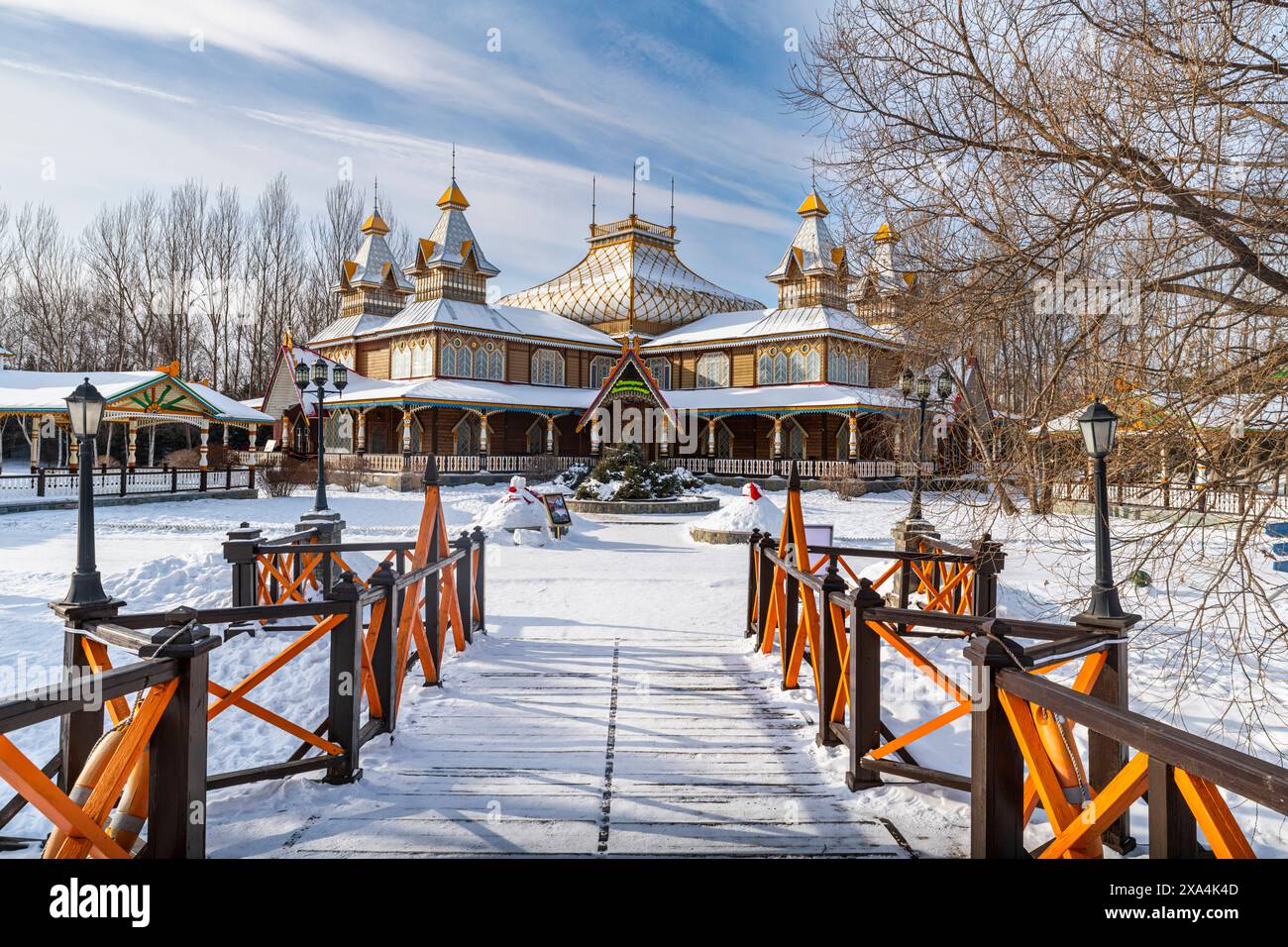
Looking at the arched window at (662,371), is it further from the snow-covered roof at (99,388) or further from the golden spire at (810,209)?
the snow-covered roof at (99,388)

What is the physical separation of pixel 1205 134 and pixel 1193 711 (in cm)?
476

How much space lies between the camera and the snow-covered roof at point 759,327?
3447 centimetres

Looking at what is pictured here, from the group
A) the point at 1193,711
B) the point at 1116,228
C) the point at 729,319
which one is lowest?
the point at 1193,711

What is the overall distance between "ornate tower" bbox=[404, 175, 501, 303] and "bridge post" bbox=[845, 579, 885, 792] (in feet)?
116

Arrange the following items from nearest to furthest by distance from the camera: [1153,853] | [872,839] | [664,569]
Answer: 1. [1153,853]
2. [872,839]
3. [664,569]

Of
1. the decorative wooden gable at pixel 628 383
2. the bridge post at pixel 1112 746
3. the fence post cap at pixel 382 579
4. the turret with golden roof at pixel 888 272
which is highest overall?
the decorative wooden gable at pixel 628 383

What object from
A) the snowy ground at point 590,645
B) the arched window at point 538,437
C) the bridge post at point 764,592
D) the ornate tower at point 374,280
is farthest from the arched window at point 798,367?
the bridge post at point 764,592

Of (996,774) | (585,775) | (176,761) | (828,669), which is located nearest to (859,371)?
(828,669)

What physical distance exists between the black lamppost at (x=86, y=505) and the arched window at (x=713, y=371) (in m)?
33.0

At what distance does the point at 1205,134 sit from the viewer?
4668 mm

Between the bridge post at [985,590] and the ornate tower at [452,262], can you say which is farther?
the ornate tower at [452,262]

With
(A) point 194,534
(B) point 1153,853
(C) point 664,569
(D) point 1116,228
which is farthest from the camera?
(A) point 194,534

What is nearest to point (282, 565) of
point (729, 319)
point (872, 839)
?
point (872, 839)
